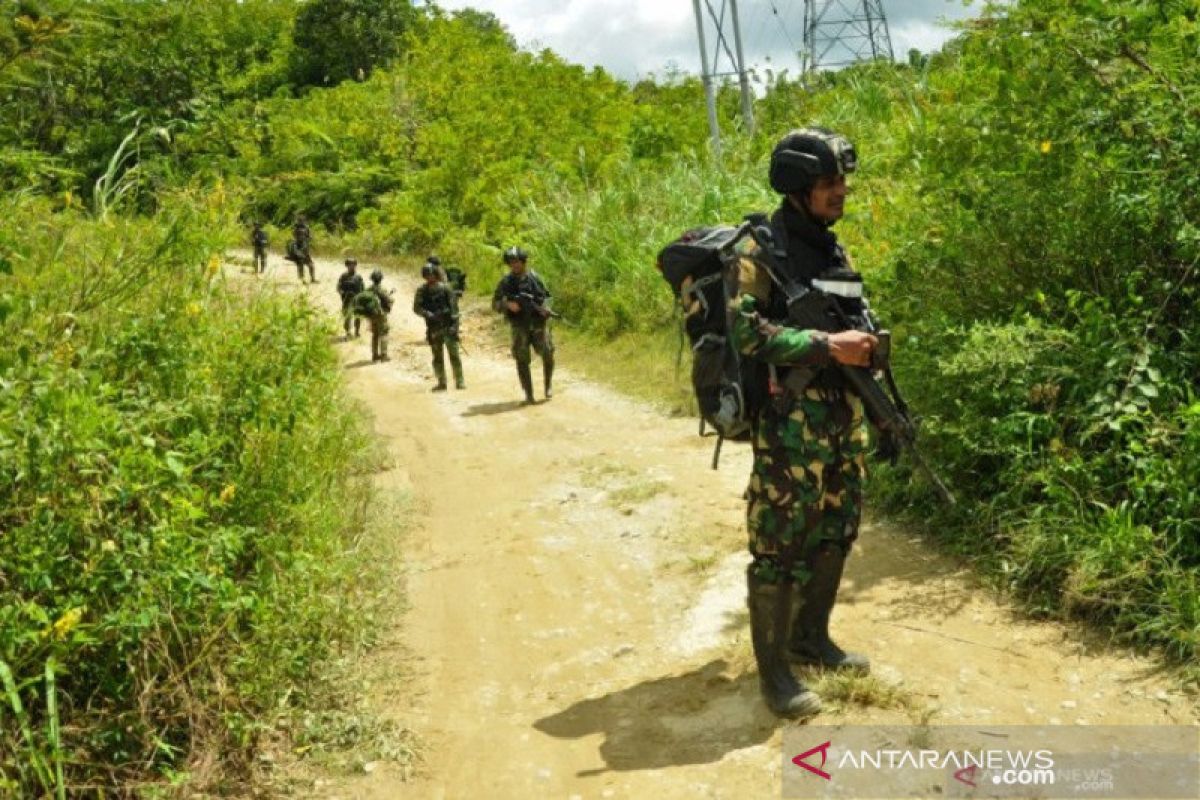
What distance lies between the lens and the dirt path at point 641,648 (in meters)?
3.90

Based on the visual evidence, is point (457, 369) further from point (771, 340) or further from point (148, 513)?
point (771, 340)

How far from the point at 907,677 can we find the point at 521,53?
99.3 ft

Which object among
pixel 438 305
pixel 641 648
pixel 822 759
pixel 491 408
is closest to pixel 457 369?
pixel 438 305

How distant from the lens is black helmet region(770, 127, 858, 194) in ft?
12.7

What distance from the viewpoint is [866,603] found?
509 centimetres

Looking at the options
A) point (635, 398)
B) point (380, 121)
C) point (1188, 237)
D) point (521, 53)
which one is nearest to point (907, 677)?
point (1188, 237)

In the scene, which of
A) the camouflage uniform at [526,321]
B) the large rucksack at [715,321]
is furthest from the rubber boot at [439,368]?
the large rucksack at [715,321]

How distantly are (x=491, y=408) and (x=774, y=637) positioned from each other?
770 cm

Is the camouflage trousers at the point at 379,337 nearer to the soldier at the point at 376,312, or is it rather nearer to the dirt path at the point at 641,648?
the soldier at the point at 376,312

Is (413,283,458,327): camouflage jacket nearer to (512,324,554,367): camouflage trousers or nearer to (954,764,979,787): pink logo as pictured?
(512,324,554,367): camouflage trousers

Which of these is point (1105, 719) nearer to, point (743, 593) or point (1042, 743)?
point (1042, 743)

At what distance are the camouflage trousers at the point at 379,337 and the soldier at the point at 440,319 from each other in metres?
2.20

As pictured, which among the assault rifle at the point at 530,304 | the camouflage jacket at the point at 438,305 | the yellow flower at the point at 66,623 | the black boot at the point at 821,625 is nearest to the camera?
the yellow flower at the point at 66,623

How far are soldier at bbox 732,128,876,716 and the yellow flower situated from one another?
2222 mm
